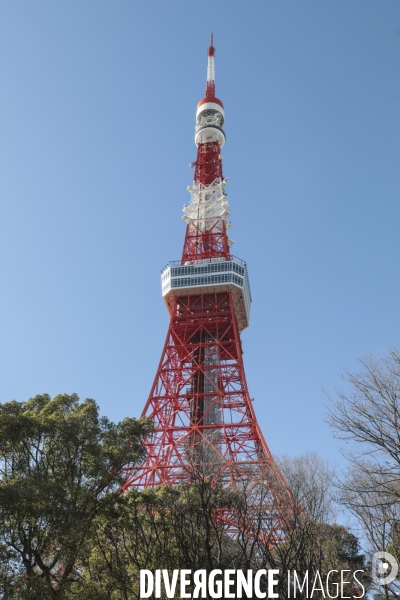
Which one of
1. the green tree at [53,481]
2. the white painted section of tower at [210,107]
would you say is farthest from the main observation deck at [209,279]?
the green tree at [53,481]

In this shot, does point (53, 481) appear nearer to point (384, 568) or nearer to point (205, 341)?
point (384, 568)

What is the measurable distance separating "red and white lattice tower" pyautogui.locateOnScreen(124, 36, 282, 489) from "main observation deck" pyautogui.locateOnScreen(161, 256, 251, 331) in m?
0.06

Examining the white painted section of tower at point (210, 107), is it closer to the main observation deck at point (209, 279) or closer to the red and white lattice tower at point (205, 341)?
the red and white lattice tower at point (205, 341)

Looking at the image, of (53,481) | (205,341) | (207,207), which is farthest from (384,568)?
(207,207)

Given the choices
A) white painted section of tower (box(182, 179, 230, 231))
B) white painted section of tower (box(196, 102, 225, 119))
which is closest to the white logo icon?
white painted section of tower (box(182, 179, 230, 231))

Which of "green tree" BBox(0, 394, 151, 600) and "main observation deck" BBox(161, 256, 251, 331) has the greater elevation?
"main observation deck" BBox(161, 256, 251, 331)

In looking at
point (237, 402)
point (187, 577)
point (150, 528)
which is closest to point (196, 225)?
point (237, 402)

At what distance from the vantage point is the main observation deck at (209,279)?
2989 centimetres

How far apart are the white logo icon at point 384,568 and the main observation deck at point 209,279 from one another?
63.4 ft

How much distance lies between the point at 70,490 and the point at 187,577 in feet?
8.91

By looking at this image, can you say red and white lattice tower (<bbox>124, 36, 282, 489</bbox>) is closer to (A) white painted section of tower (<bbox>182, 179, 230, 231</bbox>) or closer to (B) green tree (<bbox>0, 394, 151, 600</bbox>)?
(A) white painted section of tower (<bbox>182, 179, 230, 231</bbox>)

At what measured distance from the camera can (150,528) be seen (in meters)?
12.1

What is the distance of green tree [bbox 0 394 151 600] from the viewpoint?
29.9 ft

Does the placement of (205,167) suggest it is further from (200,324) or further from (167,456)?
(167,456)
